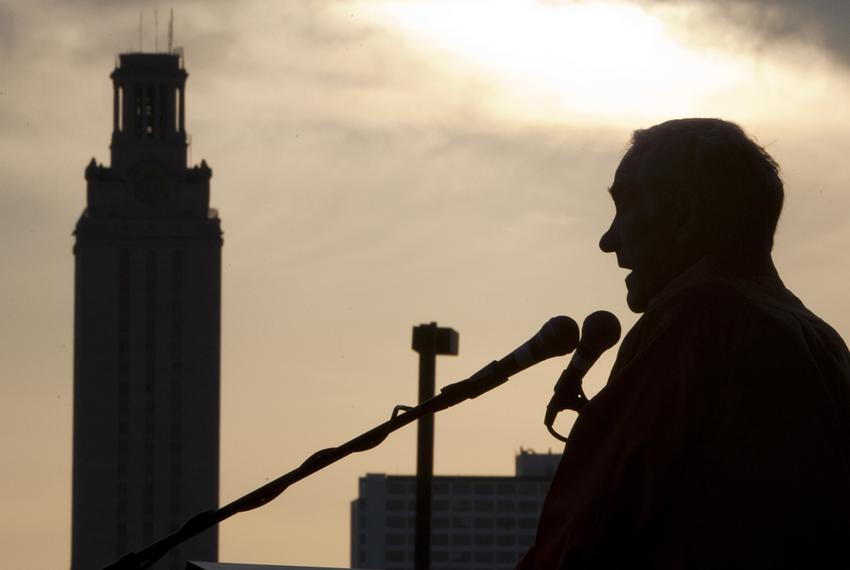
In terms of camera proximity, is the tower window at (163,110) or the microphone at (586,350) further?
the tower window at (163,110)

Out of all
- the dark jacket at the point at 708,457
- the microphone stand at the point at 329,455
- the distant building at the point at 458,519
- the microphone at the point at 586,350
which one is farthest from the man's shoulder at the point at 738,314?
the distant building at the point at 458,519

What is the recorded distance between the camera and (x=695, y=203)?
3.02 meters

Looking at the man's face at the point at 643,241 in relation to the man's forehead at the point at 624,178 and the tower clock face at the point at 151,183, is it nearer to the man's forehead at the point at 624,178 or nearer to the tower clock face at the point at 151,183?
the man's forehead at the point at 624,178

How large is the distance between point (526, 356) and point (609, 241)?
0.77m

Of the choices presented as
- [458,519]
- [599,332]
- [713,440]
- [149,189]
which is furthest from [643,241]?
[458,519]

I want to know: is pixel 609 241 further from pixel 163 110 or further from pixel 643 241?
pixel 163 110

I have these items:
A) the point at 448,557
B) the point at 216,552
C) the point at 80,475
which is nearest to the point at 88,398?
the point at 80,475

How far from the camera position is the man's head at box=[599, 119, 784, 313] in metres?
3.03

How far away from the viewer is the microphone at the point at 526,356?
12.3 ft

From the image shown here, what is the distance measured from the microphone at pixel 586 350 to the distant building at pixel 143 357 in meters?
113

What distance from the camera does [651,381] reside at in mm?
2826

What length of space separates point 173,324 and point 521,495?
2439 inches

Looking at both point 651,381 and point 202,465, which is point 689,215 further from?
point 202,465

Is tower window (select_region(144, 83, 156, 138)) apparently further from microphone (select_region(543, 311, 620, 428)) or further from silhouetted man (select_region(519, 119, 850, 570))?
silhouetted man (select_region(519, 119, 850, 570))
